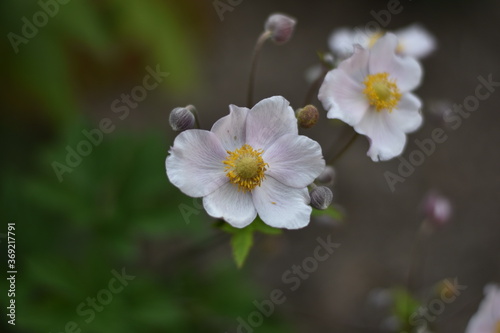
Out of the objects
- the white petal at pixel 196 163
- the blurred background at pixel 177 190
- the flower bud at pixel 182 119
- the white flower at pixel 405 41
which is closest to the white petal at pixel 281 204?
the white petal at pixel 196 163

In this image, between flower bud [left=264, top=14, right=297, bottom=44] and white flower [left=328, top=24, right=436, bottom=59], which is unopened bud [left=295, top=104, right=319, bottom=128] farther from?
white flower [left=328, top=24, right=436, bottom=59]

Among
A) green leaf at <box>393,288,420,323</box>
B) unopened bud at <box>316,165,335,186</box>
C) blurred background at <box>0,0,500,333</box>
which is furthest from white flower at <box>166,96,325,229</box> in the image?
green leaf at <box>393,288,420,323</box>

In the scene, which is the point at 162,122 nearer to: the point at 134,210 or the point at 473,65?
the point at 134,210

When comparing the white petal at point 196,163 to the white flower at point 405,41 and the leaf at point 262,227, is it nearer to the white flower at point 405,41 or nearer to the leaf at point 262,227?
the leaf at point 262,227

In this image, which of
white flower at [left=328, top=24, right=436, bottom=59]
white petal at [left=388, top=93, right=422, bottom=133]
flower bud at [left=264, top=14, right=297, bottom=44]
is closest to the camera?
flower bud at [left=264, top=14, right=297, bottom=44]

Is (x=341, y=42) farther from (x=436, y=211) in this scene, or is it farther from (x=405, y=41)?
(x=436, y=211)

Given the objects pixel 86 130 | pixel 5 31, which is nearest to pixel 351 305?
pixel 86 130
